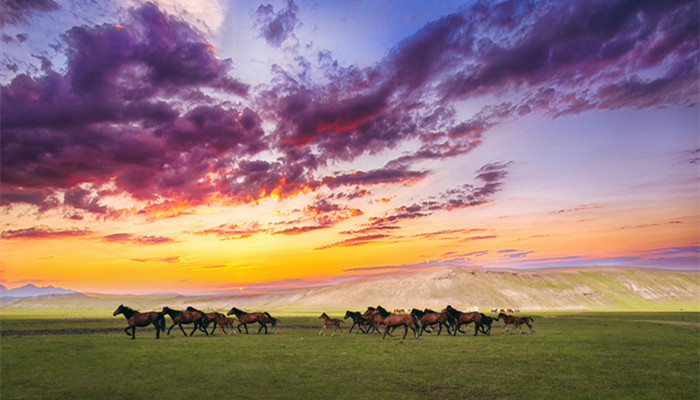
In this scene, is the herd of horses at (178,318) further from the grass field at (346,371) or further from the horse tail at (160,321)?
the grass field at (346,371)

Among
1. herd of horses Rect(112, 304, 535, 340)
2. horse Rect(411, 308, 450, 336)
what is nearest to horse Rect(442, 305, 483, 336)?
herd of horses Rect(112, 304, 535, 340)

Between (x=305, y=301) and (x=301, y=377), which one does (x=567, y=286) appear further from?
(x=301, y=377)

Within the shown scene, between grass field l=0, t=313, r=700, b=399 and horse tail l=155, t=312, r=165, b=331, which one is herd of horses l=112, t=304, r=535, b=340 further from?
grass field l=0, t=313, r=700, b=399

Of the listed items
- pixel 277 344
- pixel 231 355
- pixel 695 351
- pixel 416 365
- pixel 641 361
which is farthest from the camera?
pixel 277 344

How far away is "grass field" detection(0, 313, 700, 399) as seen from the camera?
13445 millimetres

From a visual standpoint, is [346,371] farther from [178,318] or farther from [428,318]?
[178,318]

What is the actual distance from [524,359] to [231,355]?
15.1 meters

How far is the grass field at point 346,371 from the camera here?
13445 millimetres

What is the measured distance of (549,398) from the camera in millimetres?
12867

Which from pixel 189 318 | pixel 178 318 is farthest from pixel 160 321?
pixel 189 318

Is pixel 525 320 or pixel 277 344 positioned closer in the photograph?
pixel 277 344

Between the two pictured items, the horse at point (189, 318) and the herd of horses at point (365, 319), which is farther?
the horse at point (189, 318)

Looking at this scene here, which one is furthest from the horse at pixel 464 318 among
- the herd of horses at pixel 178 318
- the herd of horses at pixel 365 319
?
the herd of horses at pixel 178 318

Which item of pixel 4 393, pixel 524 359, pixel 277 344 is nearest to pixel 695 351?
pixel 524 359
